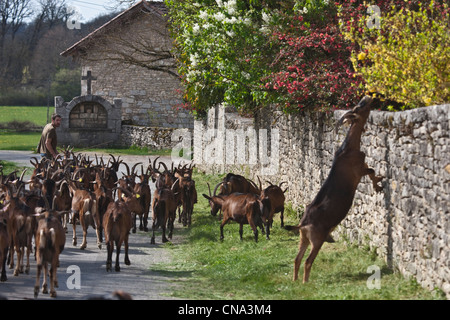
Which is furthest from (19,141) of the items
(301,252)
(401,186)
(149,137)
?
(401,186)

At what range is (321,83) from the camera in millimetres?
12234

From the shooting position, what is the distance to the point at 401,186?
866 centimetres

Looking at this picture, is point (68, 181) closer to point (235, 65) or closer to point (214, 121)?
point (235, 65)

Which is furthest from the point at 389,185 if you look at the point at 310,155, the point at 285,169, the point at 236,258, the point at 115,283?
the point at 285,169

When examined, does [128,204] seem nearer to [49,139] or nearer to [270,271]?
[270,271]

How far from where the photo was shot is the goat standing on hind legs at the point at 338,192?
352 inches

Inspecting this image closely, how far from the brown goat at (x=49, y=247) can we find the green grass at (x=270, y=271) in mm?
1400

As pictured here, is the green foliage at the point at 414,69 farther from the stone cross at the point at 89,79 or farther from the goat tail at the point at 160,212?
the stone cross at the point at 89,79

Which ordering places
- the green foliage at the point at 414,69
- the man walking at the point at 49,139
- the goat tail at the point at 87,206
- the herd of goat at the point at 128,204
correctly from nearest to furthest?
the herd of goat at the point at 128,204, the green foliage at the point at 414,69, the goat tail at the point at 87,206, the man walking at the point at 49,139

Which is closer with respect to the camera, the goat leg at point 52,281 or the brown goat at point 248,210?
the goat leg at point 52,281

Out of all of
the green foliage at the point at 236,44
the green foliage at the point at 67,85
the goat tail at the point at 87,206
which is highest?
the green foliage at the point at 67,85

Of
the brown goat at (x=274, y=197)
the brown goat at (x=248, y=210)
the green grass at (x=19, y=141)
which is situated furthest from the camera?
the green grass at (x=19, y=141)

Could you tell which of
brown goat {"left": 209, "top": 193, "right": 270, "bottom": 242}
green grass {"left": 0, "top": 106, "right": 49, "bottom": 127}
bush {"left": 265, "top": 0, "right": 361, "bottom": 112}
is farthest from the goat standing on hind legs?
green grass {"left": 0, "top": 106, "right": 49, "bottom": 127}

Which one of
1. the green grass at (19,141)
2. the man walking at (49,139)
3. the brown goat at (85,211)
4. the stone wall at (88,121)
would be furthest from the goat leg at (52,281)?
the stone wall at (88,121)
